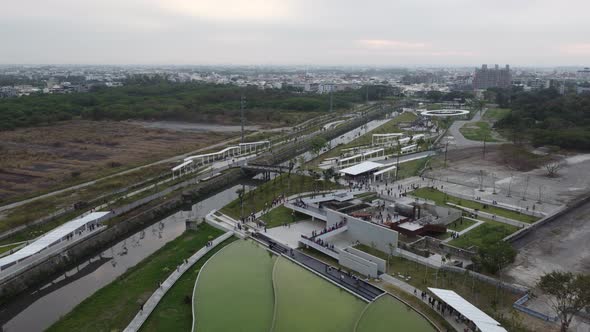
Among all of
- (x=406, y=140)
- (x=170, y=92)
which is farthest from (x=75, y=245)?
(x=170, y=92)

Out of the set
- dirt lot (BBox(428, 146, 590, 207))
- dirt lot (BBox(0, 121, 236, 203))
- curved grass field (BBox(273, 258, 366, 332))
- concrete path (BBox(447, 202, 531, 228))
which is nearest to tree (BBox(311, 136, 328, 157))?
dirt lot (BBox(428, 146, 590, 207))

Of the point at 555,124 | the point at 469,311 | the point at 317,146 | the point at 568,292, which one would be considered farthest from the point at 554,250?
the point at 555,124

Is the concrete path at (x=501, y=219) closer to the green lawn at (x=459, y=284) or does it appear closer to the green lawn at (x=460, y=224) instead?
the green lawn at (x=460, y=224)

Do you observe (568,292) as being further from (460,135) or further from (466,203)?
(460,135)

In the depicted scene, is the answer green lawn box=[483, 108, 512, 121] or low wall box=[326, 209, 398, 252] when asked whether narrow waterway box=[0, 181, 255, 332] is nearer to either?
low wall box=[326, 209, 398, 252]

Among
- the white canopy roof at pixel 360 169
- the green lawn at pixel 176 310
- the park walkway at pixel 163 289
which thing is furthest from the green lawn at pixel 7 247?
the white canopy roof at pixel 360 169

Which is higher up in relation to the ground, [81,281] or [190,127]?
[190,127]

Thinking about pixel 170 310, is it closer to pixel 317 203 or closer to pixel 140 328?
pixel 140 328

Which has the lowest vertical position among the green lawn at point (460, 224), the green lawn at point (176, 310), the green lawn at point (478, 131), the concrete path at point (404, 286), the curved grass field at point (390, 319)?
the green lawn at point (176, 310)
